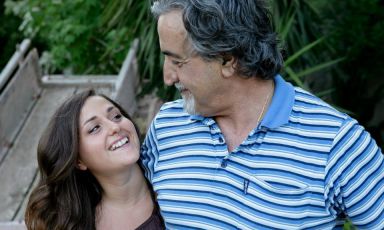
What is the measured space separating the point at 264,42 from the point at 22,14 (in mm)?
5198

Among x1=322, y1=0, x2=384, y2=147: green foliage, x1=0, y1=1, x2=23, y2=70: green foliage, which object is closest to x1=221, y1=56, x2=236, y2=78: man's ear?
x1=322, y1=0, x2=384, y2=147: green foliage

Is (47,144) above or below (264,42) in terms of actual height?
below

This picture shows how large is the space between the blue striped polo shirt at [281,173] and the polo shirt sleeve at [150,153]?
0.13 meters

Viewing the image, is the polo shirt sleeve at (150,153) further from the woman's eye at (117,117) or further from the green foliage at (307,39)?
the green foliage at (307,39)

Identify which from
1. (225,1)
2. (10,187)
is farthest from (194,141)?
(10,187)

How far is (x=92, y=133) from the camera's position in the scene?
2309 mm

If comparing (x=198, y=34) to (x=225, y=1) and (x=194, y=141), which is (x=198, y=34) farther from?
(x=194, y=141)

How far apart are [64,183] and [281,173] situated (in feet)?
2.86

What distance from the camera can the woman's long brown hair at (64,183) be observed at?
235cm

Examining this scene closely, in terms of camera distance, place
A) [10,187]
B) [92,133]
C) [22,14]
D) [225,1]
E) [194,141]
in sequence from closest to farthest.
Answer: [225,1], [194,141], [92,133], [10,187], [22,14]

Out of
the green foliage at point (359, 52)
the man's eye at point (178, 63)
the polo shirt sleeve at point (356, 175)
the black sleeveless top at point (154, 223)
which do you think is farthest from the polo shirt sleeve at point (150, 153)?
the green foliage at point (359, 52)

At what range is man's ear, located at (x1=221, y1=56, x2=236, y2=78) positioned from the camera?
1934 mm

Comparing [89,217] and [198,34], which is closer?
[198,34]

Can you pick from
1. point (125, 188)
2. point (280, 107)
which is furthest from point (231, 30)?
point (125, 188)
